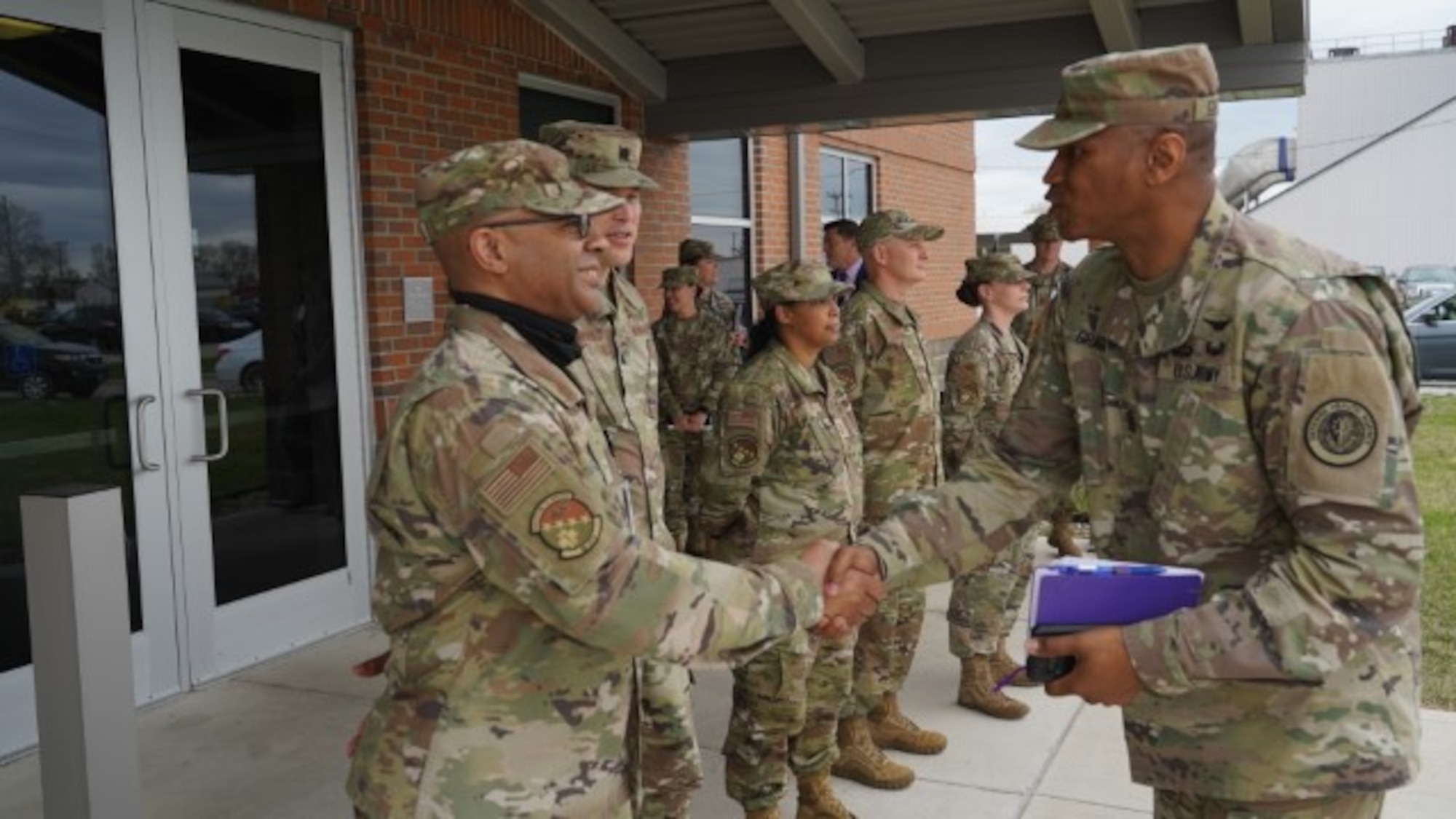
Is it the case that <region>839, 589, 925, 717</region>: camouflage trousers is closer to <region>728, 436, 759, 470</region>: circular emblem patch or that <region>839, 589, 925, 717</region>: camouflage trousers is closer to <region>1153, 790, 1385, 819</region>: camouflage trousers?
<region>728, 436, 759, 470</region>: circular emblem patch

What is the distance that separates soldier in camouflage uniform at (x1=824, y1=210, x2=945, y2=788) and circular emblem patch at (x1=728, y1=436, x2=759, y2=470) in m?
1.02

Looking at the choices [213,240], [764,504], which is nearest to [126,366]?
[213,240]

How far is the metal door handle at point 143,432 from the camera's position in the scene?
454cm

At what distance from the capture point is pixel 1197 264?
79.0 inches

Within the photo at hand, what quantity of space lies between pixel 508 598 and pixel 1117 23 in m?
4.78

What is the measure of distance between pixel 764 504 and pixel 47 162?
9.03 ft

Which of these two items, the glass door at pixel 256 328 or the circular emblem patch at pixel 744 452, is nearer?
the circular emblem patch at pixel 744 452

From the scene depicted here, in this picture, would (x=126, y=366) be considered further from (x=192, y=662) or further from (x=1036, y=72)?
(x=1036, y=72)

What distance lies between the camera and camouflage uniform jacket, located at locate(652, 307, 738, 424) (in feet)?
24.5

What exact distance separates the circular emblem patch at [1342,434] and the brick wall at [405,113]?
14.6 feet

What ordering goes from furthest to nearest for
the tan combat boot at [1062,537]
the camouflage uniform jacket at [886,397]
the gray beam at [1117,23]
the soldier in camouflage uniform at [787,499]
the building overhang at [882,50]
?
the tan combat boot at [1062,537] < the building overhang at [882,50] < the gray beam at [1117,23] < the camouflage uniform jacket at [886,397] < the soldier in camouflage uniform at [787,499]

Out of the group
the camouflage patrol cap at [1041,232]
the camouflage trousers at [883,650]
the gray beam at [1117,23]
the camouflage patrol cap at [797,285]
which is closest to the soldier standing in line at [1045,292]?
the camouflage patrol cap at [1041,232]

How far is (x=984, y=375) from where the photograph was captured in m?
5.29

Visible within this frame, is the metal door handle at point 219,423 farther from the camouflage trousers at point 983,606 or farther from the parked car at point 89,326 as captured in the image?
the camouflage trousers at point 983,606
